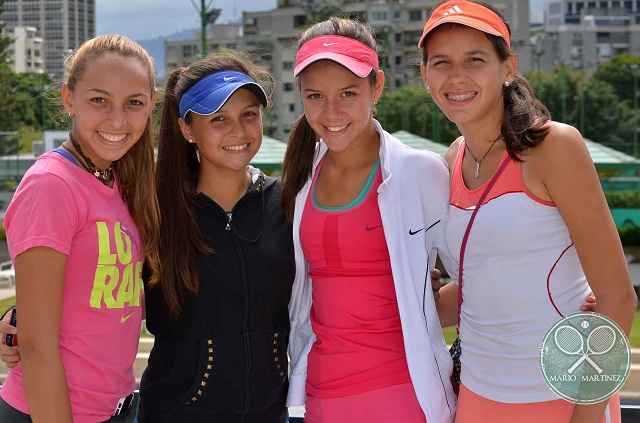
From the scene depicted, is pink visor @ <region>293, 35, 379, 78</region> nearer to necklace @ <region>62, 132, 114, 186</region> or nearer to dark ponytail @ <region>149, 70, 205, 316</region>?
dark ponytail @ <region>149, 70, 205, 316</region>

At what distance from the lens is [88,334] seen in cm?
241

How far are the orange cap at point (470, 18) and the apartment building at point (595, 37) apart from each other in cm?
6370

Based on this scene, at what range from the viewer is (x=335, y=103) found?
9.05 feet

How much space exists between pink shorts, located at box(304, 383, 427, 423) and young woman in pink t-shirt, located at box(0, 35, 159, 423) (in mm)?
683

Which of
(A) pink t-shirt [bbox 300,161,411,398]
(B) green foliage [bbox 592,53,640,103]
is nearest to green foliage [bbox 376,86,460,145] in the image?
(B) green foliage [bbox 592,53,640,103]

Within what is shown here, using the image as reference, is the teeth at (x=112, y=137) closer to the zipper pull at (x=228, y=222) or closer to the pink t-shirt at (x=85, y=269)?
the pink t-shirt at (x=85, y=269)

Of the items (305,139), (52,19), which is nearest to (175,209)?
(305,139)

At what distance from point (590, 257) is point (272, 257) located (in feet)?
3.36

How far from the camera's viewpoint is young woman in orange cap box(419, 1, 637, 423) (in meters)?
2.28

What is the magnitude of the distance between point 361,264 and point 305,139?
57 cm

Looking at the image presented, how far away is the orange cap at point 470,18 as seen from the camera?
2453mm

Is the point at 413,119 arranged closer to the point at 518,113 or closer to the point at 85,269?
the point at 518,113

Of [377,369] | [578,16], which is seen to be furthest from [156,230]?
[578,16]

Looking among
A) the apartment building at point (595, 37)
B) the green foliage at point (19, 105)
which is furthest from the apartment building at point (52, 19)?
the green foliage at point (19, 105)
